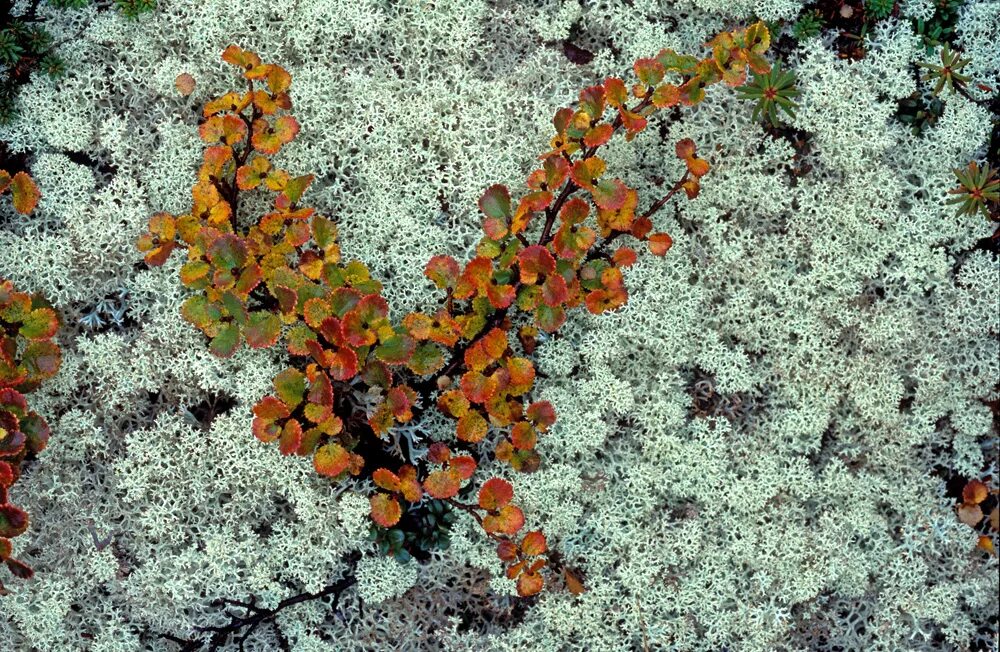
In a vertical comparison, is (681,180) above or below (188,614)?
above

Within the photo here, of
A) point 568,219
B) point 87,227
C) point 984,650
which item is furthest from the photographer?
point 984,650

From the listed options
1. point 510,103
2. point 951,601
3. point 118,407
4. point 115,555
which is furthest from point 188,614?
point 951,601

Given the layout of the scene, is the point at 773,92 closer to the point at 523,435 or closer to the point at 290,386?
the point at 523,435

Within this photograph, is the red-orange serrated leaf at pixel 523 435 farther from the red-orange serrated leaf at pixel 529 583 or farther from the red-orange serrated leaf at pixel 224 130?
the red-orange serrated leaf at pixel 224 130

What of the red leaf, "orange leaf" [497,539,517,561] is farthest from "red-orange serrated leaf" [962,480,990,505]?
"orange leaf" [497,539,517,561]

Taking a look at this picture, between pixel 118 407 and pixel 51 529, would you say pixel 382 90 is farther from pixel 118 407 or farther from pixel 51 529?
pixel 51 529

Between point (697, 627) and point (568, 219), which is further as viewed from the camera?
point (697, 627)

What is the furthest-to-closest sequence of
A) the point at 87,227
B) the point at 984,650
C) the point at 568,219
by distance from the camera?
1. the point at 984,650
2. the point at 87,227
3. the point at 568,219
